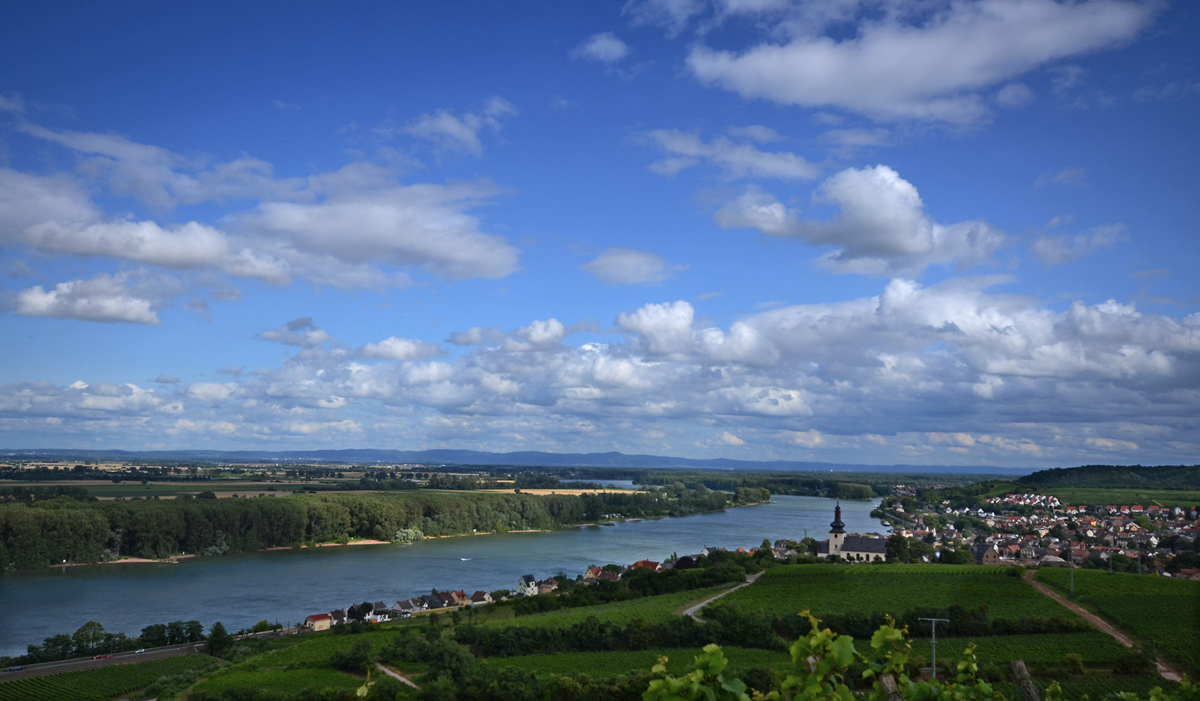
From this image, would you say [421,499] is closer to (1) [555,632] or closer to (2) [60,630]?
(2) [60,630]

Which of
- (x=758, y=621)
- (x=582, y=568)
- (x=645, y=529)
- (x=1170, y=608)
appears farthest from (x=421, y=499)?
(x=1170, y=608)

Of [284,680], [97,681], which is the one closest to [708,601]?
[284,680]

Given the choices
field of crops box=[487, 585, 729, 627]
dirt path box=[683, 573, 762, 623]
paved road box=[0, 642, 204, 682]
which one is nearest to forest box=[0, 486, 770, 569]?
paved road box=[0, 642, 204, 682]

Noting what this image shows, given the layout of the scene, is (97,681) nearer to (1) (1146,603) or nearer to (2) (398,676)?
(2) (398,676)

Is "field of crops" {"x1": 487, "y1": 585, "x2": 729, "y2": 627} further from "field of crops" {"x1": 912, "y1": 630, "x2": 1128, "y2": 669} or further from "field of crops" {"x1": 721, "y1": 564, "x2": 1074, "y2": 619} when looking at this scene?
"field of crops" {"x1": 912, "y1": 630, "x2": 1128, "y2": 669}

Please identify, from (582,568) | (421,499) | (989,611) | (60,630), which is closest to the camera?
(989,611)
